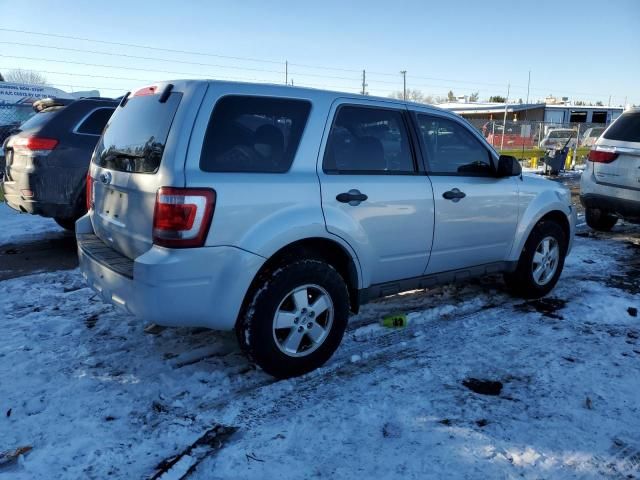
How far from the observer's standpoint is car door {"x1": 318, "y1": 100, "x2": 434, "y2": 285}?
11.4 feet

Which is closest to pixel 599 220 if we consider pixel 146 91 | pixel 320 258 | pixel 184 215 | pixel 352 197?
pixel 352 197

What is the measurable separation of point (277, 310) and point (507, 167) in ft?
8.07

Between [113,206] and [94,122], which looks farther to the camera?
[94,122]

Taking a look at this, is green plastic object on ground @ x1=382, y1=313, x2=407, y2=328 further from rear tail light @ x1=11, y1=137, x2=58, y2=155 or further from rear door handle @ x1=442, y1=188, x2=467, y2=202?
rear tail light @ x1=11, y1=137, x2=58, y2=155

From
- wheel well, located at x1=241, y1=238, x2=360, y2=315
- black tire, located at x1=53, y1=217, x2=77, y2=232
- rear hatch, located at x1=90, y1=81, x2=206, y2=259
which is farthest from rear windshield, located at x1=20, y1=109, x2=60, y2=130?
wheel well, located at x1=241, y1=238, x2=360, y2=315

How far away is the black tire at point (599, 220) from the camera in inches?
332

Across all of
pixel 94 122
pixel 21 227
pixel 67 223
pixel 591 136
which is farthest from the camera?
pixel 591 136

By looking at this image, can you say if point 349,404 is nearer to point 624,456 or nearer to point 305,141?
point 624,456

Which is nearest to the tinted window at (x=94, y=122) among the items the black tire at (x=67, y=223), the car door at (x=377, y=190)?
the black tire at (x=67, y=223)

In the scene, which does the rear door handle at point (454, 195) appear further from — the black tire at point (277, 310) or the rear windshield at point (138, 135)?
the rear windshield at point (138, 135)

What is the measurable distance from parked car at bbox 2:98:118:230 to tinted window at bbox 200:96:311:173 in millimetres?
3989

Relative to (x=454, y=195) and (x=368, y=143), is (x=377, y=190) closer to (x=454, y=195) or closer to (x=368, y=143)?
(x=368, y=143)

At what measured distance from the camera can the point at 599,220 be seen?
8.49 m

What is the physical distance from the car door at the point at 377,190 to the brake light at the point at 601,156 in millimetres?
4516
